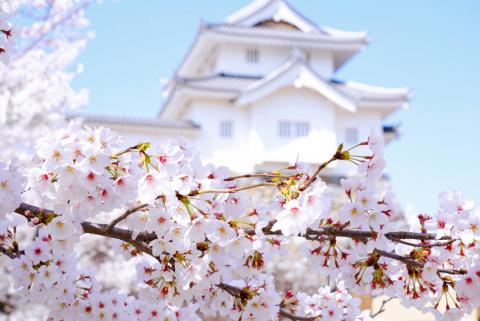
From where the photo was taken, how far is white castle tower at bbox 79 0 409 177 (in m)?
23.9

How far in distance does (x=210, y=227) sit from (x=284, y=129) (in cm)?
2300

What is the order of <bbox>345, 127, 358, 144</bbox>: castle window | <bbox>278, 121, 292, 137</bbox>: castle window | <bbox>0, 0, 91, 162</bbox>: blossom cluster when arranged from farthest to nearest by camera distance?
1. <bbox>345, 127, 358, 144</bbox>: castle window
2. <bbox>278, 121, 292, 137</bbox>: castle window
3. <bbox>0, 0, 91, 162</bbox>: blossom cluster

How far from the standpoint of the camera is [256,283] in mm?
3195

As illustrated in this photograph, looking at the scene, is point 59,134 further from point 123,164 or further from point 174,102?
point 174,102

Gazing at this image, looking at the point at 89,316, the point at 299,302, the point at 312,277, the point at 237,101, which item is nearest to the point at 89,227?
the point at 89,316

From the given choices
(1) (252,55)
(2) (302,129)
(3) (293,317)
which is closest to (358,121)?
(2) (302,129)

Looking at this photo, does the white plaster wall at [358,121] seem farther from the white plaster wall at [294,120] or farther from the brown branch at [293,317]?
the brown branch at [293,317]

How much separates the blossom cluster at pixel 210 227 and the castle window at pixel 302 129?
73.3 feet

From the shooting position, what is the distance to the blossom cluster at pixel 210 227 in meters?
2.37

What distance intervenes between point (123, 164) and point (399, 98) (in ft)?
79.8

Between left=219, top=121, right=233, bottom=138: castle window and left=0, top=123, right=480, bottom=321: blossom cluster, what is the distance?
21188 millimetres

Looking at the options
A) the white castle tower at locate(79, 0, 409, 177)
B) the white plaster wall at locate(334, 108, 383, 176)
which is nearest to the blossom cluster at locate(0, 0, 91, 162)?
the white castle tower at locate(79, 0, 409, 177)

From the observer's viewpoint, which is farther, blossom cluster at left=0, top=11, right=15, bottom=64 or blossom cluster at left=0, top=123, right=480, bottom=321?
blossom cluster at left=0, top=11, right=15, bottom=64

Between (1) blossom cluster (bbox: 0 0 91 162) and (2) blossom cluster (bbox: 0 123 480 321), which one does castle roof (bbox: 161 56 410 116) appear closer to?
(1) blossom cluster (bbox: 0 0 91 162)
